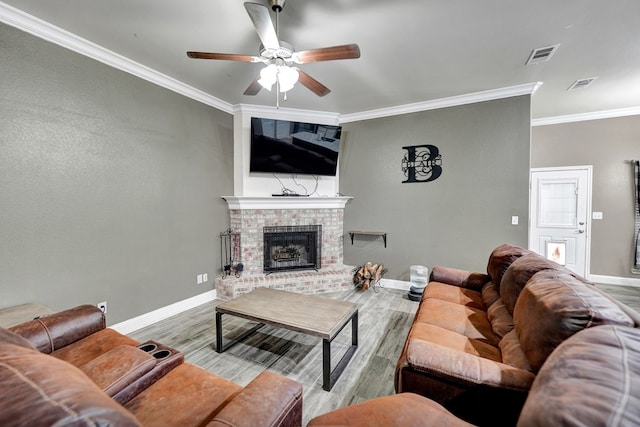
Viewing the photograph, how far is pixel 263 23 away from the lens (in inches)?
68.3

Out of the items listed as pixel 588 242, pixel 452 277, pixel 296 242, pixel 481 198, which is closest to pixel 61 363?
pixel 452 277

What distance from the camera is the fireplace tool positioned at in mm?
4008

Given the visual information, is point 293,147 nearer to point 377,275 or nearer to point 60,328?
point 377,275

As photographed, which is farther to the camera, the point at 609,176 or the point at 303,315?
the point at 609,176

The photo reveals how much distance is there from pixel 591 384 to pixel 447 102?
3833mm

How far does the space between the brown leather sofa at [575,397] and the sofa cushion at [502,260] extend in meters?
1.40

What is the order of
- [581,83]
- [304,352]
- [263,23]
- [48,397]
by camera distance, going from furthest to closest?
[581,83] < [304,352] < [263,23] < [48,397]

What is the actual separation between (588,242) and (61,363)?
6546 millimetres

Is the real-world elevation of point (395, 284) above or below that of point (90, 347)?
below

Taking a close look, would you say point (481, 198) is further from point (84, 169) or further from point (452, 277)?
point (84, 169)

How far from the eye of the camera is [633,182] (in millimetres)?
4309

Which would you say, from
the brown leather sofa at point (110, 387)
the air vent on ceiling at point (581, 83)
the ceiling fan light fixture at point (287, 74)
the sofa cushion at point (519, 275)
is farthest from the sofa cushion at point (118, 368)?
the air vent on ceiling at point (581, 83)

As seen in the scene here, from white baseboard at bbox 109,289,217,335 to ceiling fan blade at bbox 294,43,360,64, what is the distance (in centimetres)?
311

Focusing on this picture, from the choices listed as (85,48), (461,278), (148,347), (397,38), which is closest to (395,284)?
(461,278)
